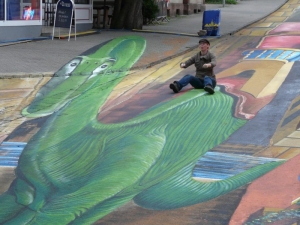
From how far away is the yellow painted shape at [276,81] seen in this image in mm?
11893

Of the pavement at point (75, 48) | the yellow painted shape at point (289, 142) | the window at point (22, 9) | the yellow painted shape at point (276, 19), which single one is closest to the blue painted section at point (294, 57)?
the pavement at point (75, 48)

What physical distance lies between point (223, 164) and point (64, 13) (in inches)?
452

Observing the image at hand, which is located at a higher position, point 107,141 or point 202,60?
point 202,60

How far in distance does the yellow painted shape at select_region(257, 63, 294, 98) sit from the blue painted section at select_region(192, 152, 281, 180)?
342 cm

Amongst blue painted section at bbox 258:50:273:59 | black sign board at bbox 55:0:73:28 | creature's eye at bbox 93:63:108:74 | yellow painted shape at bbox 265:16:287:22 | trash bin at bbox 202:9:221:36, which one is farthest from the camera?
yellow painted shape at bbox 265:16:287:22

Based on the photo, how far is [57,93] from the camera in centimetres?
1247

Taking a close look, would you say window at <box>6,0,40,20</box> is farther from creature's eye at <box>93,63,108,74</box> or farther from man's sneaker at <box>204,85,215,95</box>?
man's sneaker at <box>204,85,215,95</box>

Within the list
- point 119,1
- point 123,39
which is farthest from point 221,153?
point 119,1

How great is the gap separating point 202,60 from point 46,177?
4788 millimetres

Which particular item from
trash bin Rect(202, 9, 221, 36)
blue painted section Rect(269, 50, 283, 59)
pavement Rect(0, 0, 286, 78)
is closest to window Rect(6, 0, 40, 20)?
pavement Rect(0, 0, 286, 78)

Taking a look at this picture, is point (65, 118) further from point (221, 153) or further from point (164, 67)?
point (164, 67)

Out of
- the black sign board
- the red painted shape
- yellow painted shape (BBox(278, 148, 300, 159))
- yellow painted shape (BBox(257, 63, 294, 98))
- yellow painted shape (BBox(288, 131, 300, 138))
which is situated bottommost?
yellow painted shape (BBox(278, 148, 300, 159))

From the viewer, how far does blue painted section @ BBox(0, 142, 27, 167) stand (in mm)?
8562

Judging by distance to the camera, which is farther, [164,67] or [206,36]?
[206,36]
